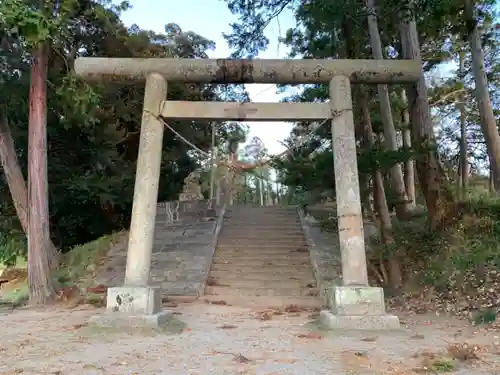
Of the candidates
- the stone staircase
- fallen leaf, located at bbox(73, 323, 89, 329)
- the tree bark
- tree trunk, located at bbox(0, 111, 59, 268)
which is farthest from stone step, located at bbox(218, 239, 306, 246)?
fallen leaf, located at bbox(73, 323, 89, 329)

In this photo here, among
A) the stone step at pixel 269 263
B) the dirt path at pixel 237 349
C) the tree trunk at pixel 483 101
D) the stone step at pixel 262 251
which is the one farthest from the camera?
the stone step at pixel 262 251

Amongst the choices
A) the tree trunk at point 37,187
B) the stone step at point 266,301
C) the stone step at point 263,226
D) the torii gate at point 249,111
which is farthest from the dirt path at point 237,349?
the stone step at point 263,226

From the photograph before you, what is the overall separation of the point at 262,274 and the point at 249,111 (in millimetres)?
4606

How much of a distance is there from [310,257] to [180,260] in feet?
10.3

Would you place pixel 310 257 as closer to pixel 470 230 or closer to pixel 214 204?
pixel 470 230

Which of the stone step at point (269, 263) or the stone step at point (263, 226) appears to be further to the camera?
the stone step at point (263, 226)

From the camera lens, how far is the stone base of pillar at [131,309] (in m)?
5.97

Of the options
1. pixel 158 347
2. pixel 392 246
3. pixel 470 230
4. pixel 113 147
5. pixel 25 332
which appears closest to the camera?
pixel 158 347

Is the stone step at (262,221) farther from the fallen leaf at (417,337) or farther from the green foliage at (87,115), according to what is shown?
the fallen leaf at (417,337)

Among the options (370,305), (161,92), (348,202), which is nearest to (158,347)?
(370,305)

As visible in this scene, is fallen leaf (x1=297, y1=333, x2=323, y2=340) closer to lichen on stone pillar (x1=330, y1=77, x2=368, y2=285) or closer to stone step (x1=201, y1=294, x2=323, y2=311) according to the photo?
lichen on stone pillar (x1=330, y1=77, x2=368, y2=285)

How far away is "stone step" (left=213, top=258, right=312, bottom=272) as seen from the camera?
1066cm

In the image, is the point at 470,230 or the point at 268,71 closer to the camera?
the point at 268,71

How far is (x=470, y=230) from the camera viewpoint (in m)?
8.24
